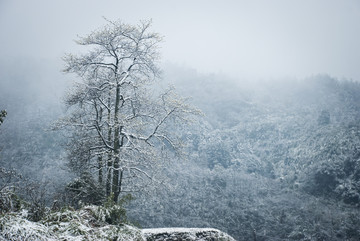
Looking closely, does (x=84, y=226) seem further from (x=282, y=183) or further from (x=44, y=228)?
(x=282, y=183)

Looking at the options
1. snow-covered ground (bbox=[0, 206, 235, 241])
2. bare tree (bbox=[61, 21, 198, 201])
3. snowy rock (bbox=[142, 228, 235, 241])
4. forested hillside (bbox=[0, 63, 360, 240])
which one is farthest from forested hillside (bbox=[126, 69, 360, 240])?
snow-covered ground (bbox=[0, 206, 235, 241])

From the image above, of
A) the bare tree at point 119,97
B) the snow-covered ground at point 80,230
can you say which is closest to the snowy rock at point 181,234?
the snow-covered ground at point 80,230

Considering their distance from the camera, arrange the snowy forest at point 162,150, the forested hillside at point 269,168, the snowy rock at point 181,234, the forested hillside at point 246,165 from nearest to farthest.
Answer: the snowy rock at point 181,234, the snowy forest at point 162,150, the forested hillside at point 246,165, the forested hillside at point 269,168

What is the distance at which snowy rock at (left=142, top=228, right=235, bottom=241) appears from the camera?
140 inches

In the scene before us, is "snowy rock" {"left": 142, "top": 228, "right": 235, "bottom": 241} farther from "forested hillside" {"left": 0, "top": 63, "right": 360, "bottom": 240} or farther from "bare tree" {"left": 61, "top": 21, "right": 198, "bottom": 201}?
"bare tree" {"left": 61, "top": 21, "right": 198, "bottom": 201}

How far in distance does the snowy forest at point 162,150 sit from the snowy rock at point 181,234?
243 mm

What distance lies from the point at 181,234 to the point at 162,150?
5091mm

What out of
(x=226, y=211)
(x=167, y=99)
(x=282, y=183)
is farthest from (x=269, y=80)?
(x=167, y=99)

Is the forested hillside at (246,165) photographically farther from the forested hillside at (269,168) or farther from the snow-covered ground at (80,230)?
the snow-covered ground at (80,230)

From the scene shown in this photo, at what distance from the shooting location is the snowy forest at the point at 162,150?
702cm

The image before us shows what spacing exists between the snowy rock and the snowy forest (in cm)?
24

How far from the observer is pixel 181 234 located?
3.74m

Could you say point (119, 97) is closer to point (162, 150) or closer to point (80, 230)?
point (162, 150)

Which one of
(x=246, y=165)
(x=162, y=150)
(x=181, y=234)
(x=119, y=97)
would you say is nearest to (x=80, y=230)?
(x=181, y=234)
